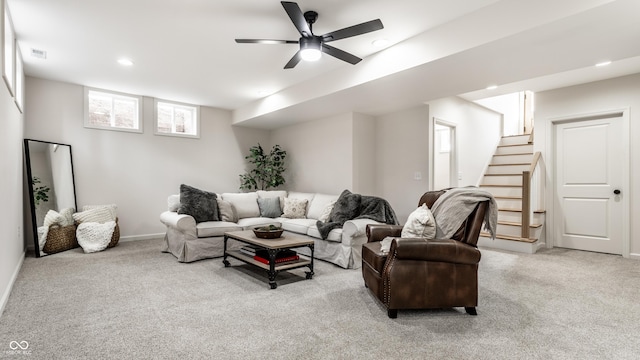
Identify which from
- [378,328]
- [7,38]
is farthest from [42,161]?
[378,328]

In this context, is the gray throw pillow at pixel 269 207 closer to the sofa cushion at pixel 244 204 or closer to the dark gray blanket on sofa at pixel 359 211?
the sofa cushion at pixel 244 204

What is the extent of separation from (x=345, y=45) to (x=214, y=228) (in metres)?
2.79

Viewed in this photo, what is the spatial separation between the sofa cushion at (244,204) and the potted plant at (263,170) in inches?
49.0

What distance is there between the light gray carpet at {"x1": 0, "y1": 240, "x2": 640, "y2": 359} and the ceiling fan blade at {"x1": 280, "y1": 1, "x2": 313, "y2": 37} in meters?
2.28

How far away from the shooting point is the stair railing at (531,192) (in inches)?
183

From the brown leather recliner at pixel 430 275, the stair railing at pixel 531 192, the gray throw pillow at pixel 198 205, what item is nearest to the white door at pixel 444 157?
the stair railing at pixel 531 192

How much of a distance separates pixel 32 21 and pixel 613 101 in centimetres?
696

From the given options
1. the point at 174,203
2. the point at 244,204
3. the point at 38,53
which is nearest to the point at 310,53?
the point at 244,204

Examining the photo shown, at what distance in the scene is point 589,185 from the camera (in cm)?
469

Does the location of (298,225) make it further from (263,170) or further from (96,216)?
(96,216)

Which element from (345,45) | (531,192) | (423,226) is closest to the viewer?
(423,226)

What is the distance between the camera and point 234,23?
119 inches

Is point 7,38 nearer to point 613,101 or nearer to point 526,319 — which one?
point 526,319

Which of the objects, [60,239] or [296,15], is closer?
[296,15]
